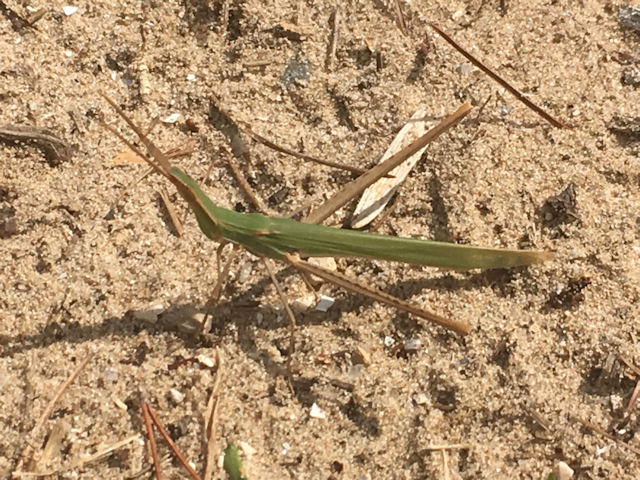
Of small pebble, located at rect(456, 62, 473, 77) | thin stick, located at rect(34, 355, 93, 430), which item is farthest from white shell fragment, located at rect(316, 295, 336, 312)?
small pebble, located at rect(456, 62, 473, 77)

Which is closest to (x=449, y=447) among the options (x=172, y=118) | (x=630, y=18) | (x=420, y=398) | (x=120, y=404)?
(x=420, y=398)

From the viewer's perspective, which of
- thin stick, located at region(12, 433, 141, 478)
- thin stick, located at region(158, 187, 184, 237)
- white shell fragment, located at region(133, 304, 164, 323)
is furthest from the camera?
thin stick, located at region(158, 187, 184, 237)

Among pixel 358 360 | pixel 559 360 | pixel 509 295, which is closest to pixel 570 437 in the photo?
pixel 559 360

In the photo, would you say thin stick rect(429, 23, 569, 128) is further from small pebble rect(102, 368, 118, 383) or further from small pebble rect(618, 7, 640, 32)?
small pebble rect(102, 368, 118, 383)

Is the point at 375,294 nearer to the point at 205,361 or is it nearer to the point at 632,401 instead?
the point at 205,361

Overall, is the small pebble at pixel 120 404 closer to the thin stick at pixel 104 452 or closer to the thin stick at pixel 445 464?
the thin stick at pixel 104 452

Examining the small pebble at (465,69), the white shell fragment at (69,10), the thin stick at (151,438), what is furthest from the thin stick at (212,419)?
the white shell fragment at (69,10)
